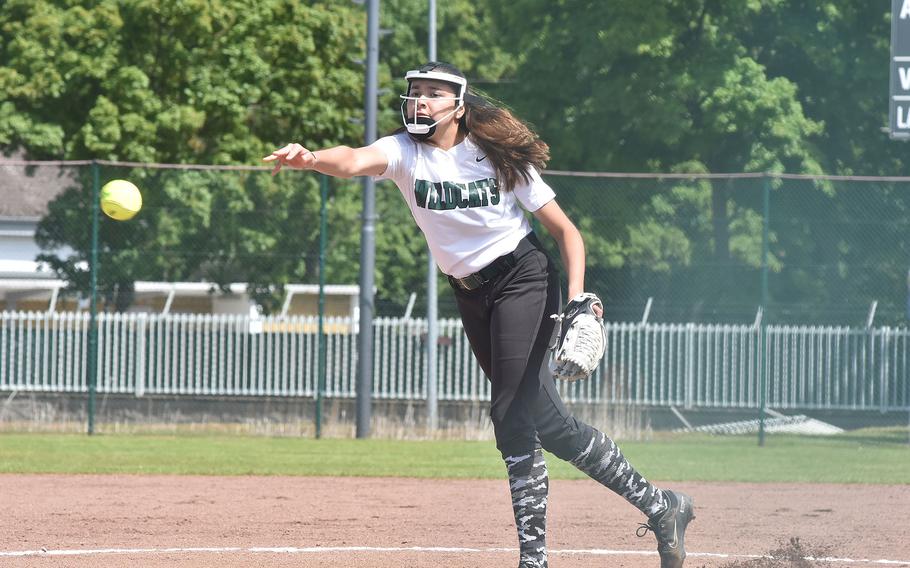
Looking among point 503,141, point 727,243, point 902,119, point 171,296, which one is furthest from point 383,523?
point 171,296

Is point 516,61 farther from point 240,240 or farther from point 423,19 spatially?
point 240,240

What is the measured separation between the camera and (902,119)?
13.4 metres

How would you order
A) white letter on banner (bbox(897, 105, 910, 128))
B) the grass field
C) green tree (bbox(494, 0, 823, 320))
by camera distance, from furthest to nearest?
green tree (bbox(494, 0, 823, 320))
white letter on banner (bbox(897, 105, 910, 128))
the grass field

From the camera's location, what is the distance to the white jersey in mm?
5285

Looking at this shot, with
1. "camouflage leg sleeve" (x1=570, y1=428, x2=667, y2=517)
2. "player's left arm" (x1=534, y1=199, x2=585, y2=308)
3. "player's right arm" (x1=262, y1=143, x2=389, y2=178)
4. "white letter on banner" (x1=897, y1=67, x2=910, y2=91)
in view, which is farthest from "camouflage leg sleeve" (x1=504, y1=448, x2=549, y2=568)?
"white letter on banner" (x1=897, y1=67, x2=910, y2=91)

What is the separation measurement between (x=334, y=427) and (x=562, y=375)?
11664 millimetres

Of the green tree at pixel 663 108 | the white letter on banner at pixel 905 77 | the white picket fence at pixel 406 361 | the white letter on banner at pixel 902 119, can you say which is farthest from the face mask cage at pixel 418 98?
the green tree at pixel 663 108

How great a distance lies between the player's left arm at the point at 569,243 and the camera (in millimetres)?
5402

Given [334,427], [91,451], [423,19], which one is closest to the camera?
[91,451]

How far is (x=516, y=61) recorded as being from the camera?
27266mm

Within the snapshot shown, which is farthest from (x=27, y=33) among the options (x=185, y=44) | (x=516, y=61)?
(x=516, y=61)

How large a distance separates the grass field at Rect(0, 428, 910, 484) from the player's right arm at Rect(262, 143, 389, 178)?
6.80 m

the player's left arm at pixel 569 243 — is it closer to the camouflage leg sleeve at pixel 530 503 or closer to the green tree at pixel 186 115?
the camouflage leg sleeve at pixel 530 503

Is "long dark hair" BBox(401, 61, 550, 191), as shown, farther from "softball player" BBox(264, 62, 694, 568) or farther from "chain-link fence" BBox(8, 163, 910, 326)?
"chain-link fence" BBox(8, 163, 910, 326)
